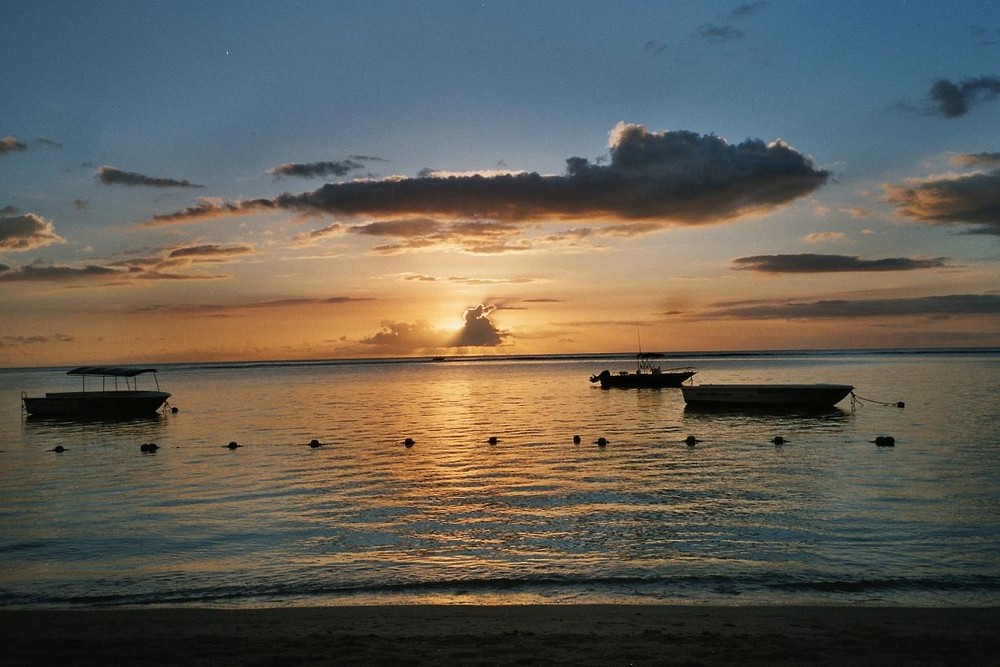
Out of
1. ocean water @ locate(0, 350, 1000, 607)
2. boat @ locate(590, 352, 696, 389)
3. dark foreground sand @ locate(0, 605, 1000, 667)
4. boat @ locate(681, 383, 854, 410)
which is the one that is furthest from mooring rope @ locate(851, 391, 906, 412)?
dark foreground sand @ locate(0, 605, 1000, 667)

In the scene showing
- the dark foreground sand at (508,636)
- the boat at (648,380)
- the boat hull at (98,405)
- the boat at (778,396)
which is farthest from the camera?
the boat at (648,380)

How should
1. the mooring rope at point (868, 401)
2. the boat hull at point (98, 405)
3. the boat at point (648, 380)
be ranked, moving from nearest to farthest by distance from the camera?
the mooring rope at point (868, 401) < the boat hull at point (98, 405) < the boat at point (648, 380)

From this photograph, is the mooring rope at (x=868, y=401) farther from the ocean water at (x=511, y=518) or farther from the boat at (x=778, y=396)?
the ocean water at (x=511, y=518)

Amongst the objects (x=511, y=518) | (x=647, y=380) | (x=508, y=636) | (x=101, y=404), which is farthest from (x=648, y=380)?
(x=508, y=636)

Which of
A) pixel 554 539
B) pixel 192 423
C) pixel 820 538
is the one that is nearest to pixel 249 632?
pixel 554 539

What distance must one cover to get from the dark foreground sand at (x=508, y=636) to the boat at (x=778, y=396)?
54887 mm

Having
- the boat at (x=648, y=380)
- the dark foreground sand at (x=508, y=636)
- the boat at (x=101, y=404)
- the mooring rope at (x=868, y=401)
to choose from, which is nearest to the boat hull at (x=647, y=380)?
the boat at (x=648, y=380)

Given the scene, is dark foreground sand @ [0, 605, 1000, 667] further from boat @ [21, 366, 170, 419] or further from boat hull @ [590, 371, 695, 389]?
boat hull @ [590, 371, 695, 389]

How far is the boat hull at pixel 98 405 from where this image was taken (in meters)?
71.1

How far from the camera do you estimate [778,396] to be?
217ft

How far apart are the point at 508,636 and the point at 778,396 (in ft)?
196

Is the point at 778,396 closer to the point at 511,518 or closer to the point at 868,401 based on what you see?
the point at 868,401

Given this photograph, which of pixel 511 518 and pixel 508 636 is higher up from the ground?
pixel 508 636

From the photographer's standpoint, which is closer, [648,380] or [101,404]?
[101,404]
